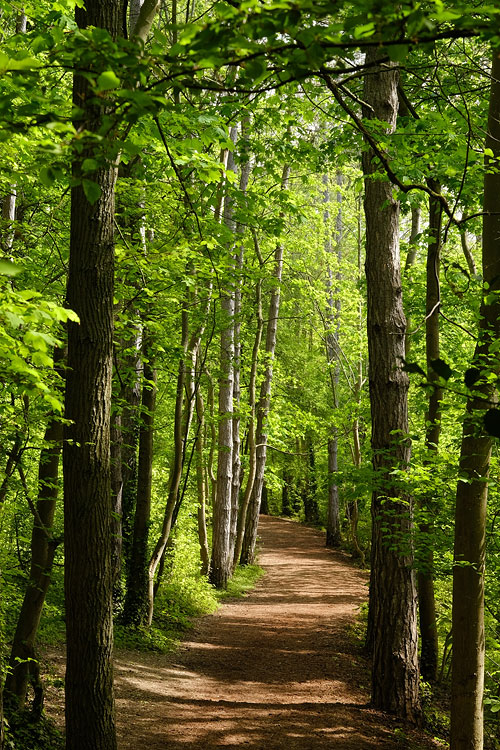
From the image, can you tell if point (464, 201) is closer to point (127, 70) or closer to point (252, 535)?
point (127, 70)

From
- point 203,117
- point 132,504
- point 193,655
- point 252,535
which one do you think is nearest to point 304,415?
point 252,535

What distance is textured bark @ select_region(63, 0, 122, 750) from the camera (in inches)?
145

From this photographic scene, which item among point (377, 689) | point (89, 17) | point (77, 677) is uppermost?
point (89, 17)

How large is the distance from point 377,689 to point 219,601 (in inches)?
277

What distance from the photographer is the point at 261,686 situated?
7871 millimetres

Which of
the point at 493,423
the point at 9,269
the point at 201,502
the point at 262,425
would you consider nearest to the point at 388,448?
the point at 493,423

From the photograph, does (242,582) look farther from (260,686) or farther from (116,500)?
(260,686)

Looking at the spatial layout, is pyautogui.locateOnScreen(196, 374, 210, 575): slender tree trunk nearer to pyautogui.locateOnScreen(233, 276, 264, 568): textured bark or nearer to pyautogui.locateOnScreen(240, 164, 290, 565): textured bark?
pyautogui.locateOnScreen(233, 276, 264, 568): textured bark

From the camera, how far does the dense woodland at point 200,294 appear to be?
6.31 feet

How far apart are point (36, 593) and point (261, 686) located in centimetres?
392

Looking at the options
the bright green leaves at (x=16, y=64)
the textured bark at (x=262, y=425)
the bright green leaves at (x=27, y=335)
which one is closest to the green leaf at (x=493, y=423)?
the bright green leaves at (x=27, y=335)

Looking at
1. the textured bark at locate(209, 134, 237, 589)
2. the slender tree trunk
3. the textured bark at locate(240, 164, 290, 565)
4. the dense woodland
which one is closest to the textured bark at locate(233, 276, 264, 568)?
the textured bark at locate(240, 164, 290, 565)

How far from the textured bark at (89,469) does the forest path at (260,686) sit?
A: 6.89 ft

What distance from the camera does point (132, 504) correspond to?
10773 millimetres
